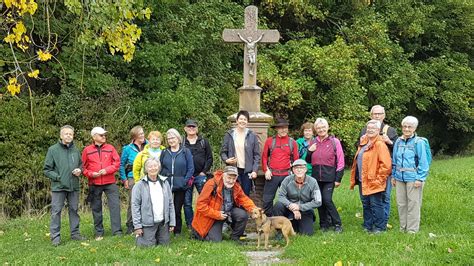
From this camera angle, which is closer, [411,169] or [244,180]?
[411,169]

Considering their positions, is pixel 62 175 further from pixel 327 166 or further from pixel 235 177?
pixel 327 166

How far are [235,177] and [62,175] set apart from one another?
2710 millimetres

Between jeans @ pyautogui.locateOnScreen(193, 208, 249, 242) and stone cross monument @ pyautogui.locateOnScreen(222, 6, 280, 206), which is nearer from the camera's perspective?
jeans @ pyautogui.locateOnScreen(193, 208, 249, 242)

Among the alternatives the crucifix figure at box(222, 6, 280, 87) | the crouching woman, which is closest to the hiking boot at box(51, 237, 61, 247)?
the crouching woman

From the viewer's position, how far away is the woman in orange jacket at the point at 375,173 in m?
7.65

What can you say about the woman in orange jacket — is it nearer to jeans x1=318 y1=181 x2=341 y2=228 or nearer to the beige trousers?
the beige trousers

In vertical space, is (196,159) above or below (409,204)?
above

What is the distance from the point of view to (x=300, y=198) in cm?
797

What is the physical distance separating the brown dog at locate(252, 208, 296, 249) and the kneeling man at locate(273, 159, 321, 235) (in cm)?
31

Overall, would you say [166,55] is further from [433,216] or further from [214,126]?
Result: [433,216]

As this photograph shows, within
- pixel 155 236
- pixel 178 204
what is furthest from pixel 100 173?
pixel 155 236

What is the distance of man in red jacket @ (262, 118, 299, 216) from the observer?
830 centimetres

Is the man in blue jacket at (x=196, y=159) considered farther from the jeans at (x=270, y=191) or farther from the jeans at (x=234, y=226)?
the jeans at (x=270, y=191)

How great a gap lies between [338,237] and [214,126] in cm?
989
